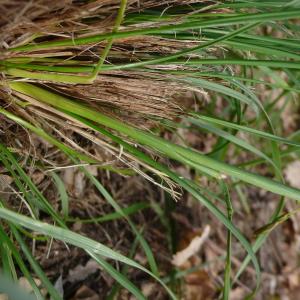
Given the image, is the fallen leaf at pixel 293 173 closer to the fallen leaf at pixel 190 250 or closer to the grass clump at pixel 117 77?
the fallen leaf at pixel 190 250

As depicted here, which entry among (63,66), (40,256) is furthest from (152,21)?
(40,256)

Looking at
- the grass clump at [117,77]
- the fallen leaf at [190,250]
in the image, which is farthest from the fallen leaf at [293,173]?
the grass clump at [117,77]

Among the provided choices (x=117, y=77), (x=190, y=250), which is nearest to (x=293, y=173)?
(x=190, y=250)

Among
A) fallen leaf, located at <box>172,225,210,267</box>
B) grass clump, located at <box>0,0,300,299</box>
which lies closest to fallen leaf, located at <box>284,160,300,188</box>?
fallen leaf, located at <box>172,225,210,267</box>

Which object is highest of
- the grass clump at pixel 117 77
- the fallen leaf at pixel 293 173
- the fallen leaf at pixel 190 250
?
the grass clump at pixel 117 77

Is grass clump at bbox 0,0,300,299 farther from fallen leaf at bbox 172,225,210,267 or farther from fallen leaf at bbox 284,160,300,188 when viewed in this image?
fallen leaf at bbox 284,160,300,188

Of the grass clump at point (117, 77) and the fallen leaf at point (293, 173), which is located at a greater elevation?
the grass clump at point (117, 77)

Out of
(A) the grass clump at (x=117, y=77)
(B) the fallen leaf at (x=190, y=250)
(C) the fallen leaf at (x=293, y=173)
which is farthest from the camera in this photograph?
(C) the fallen leaf at (x=293, y=173)

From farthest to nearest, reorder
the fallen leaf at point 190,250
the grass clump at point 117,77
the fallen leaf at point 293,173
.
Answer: the fallen leaf at point 293,173 < the fallen leaf at point 190,250 < the grass clump at point 117,77

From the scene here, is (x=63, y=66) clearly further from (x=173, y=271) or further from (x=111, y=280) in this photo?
(x=173, y=271)

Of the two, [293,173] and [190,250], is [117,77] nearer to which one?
[190,250]

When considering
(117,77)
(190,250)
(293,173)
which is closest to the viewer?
(117,77)
